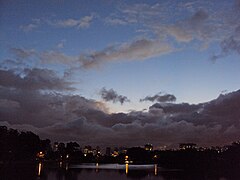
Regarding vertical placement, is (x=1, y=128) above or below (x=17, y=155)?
above

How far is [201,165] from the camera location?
12012 centimetres

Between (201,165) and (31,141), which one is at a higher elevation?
(31,141)

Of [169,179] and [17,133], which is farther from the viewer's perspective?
[17,133]

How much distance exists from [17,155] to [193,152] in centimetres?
6972

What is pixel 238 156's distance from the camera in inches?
4801

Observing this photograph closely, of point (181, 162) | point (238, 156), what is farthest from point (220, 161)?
point (181, 162)

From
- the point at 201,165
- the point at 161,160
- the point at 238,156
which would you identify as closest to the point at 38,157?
the point at 161,160

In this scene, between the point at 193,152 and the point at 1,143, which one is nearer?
the point at 1,143

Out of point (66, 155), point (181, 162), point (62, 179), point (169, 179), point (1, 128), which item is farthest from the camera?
point (66, 155)

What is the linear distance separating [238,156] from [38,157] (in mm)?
83213

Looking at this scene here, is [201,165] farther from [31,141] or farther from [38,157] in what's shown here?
[38,157]

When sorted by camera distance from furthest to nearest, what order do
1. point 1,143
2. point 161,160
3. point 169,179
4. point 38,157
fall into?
point 161,160 → point 38,157 → point 1,143 → point 169,179

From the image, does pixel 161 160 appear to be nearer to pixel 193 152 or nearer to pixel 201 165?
pixel 193 152

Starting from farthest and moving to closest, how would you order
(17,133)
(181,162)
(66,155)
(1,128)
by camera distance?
(66,155)
(181,162)
(17,133)
(1,128)
